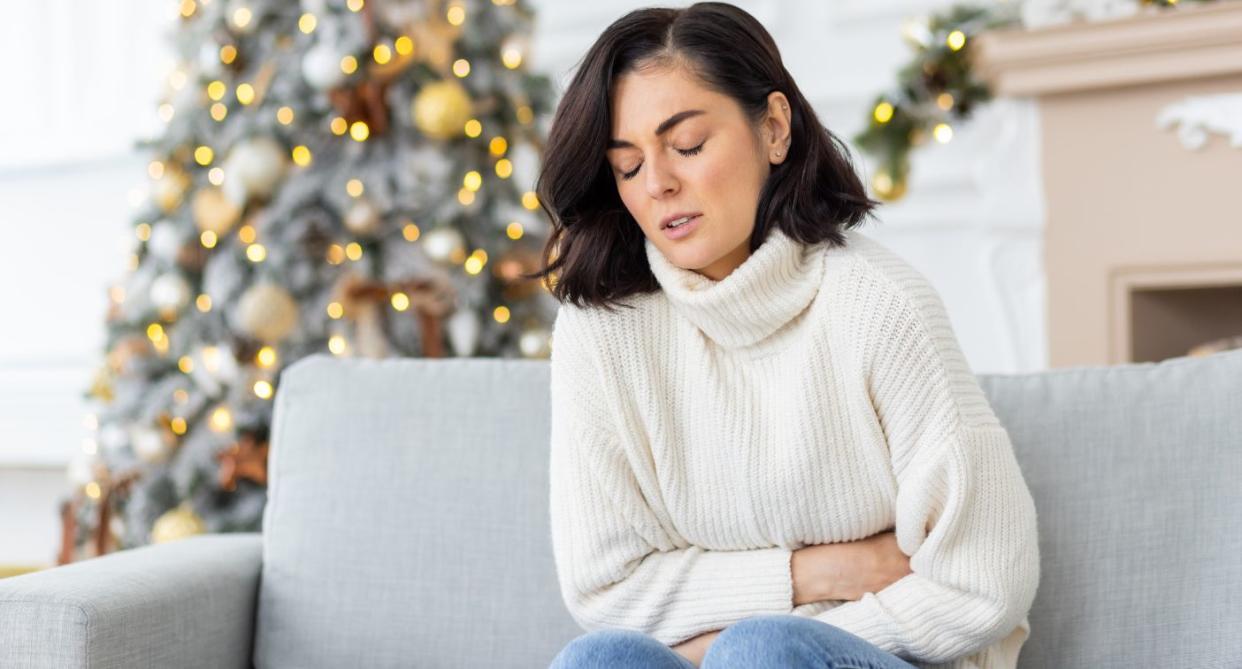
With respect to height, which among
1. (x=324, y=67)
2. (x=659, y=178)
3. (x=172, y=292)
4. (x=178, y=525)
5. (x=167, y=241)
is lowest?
(x=178, y=525)

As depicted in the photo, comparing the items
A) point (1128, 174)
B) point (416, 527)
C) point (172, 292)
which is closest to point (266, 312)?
point (172, 292)

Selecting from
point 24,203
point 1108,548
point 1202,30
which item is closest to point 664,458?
point 1108,548

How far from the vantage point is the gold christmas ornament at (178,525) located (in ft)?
8.59

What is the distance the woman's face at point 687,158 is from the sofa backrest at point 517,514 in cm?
45

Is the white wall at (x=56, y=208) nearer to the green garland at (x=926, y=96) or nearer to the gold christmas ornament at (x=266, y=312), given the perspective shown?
the gold christmas ornament at (x=266, y=312)

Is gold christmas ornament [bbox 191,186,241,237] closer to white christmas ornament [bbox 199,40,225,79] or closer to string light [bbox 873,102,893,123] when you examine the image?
white christmas ornament [bbox 199,40,225,79]

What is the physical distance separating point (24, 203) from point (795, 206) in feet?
10.9

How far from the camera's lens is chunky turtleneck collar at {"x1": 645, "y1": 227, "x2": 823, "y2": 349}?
1365mm

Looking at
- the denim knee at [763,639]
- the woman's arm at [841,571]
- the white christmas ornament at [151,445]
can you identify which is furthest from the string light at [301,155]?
the denim knee at [763,639]

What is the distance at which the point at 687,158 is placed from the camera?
4.40 ft

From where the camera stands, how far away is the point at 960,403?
4.24ft

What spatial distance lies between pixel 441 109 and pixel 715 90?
4.50 feet

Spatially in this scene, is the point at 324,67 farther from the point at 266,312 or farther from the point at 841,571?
the point at 841,571

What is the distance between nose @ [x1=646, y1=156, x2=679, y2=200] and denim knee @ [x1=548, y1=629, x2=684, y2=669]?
47 centimetres
